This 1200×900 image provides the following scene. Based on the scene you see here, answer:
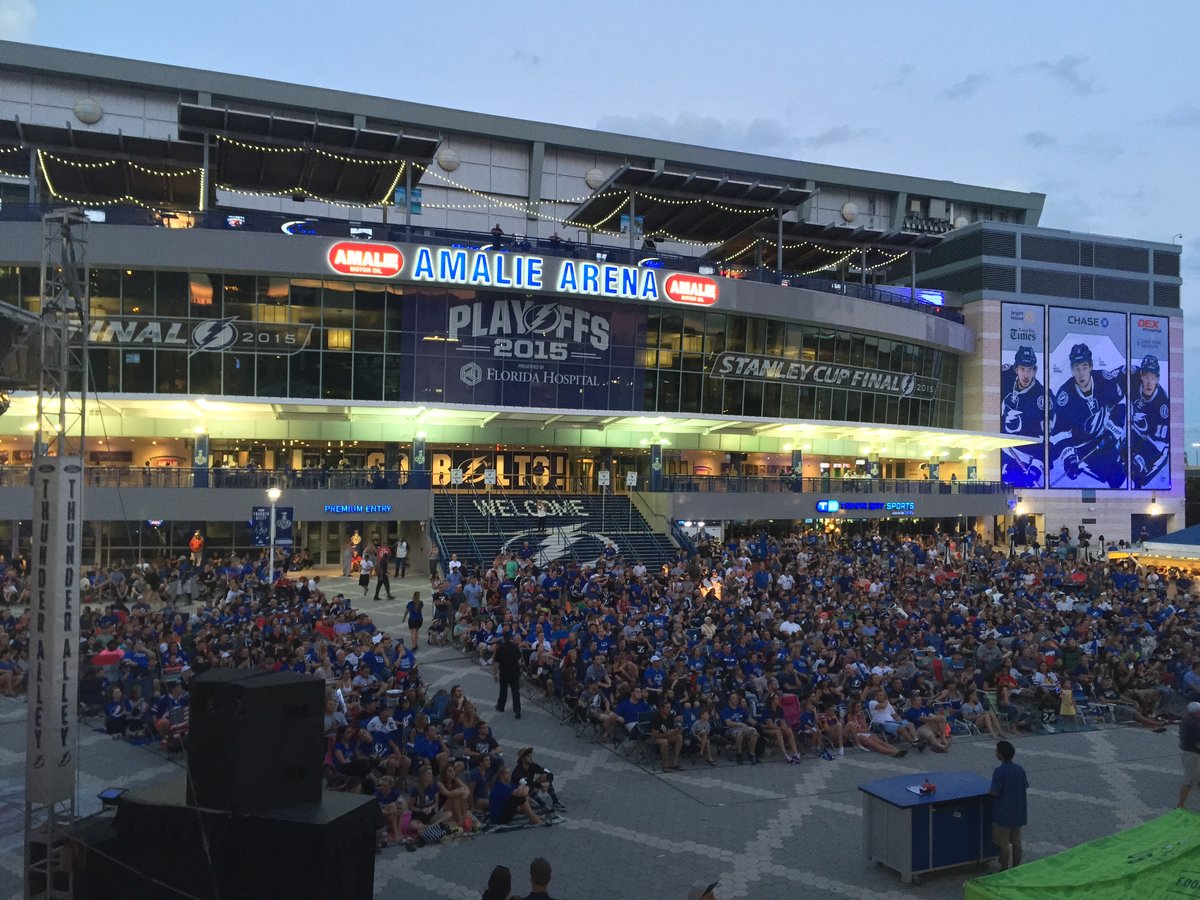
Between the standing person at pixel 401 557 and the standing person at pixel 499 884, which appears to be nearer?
the standing person at pixel 499 884

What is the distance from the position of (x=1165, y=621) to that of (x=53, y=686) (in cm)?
2374

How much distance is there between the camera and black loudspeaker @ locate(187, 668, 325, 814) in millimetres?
7344

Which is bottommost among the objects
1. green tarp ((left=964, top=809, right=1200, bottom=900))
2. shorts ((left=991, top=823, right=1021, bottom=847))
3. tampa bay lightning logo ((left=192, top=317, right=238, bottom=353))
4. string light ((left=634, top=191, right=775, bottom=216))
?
shorts ((left=991, top=823, right=1021, bottom=847))

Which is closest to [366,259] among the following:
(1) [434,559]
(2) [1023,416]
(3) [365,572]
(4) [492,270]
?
(4) [492,270]

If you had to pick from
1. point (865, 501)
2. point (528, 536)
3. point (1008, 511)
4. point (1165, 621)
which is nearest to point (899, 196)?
point (1008, 511)

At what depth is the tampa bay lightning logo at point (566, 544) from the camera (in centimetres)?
3322

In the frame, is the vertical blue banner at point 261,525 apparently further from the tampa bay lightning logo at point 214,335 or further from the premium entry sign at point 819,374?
the premium entry sign at point 819,374

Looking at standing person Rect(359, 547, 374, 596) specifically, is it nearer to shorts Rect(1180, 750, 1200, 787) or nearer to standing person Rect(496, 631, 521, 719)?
standing person Rect(496, 631, 521, 719)

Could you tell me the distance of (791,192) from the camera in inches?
1697

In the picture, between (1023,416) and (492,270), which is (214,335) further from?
(1023,416)

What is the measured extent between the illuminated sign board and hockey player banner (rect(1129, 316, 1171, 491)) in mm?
19688

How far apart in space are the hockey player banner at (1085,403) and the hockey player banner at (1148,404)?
2.95 feet

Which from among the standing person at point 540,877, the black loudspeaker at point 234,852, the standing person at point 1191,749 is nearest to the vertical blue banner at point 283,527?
the black loudspeaker at point 234,852

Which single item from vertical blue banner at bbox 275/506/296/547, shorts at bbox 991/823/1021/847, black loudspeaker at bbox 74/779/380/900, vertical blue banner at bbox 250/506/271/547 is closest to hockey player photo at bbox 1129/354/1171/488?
vertical blue banner at bbox 275/506/296/547
